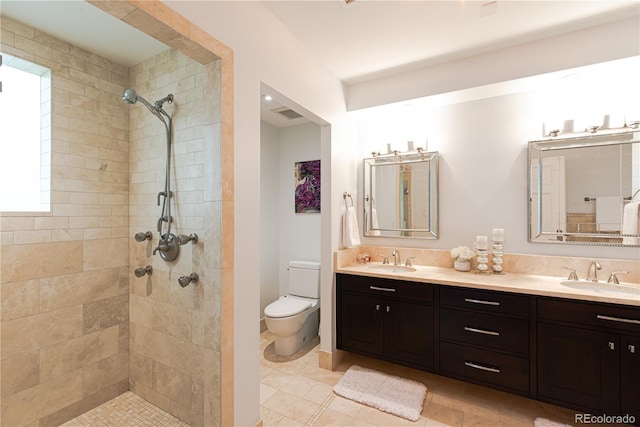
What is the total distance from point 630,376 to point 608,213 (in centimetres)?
110

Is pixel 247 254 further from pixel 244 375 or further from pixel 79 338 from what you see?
pixel 79 338

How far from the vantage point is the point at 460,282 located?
6.61 ft

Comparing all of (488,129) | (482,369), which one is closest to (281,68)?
(488,129)

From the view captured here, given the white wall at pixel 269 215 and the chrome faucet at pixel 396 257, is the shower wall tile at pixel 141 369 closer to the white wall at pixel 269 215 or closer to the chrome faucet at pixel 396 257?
the white wall at pixel 269 215

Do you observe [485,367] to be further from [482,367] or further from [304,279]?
[304,279]

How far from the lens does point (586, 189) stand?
6.95ft

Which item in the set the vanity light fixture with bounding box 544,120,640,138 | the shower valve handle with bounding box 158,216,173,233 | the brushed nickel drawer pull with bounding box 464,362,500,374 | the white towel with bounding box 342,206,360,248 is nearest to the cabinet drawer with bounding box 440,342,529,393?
the brushed nickel drawer pull with bounding box 464,362,500,374

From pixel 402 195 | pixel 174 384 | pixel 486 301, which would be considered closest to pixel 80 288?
pixel 174 384

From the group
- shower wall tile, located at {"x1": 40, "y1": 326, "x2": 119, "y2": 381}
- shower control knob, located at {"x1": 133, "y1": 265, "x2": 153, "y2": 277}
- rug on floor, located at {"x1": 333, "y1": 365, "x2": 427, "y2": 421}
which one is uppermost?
shower control knob, located at {"x1": 133, "y1": 265, "x2": 153, "y2": 277}

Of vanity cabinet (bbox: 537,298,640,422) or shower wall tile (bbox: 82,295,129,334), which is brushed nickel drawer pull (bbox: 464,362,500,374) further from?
shower wall tile (bbox: 82,295,129,334)

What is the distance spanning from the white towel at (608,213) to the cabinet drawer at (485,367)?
1.18 m

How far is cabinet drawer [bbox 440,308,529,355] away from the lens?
6.07 ft

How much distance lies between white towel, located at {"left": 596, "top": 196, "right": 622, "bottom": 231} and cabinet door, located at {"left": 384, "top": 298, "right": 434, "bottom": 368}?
4.63ft

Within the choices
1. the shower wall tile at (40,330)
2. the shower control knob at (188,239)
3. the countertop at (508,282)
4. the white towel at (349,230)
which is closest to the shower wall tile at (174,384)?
the shower wall tile at (40,330)
